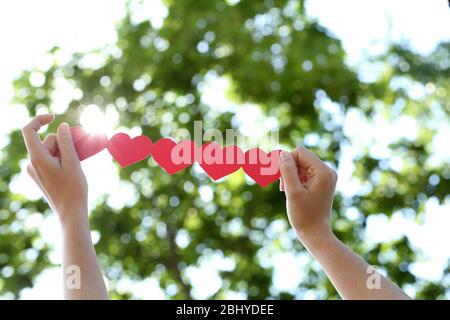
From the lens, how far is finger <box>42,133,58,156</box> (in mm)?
1478

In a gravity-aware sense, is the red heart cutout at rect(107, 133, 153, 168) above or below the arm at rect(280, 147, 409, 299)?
above

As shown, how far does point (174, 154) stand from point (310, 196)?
58cm

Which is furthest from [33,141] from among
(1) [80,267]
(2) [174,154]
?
(2) [174,154]

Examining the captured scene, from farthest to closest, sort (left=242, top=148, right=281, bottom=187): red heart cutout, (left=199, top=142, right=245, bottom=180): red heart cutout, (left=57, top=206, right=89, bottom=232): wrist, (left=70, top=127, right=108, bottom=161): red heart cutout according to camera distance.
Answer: (left=199, top=142, right=245, bottom=180): red heart cutout < (left=242, top=148, right=281, bottom=187): red heart cutout < (left=70, top=127, right=108, bottom=161): red heart cutout < (left=57, top=206, right=89, bottom=232): wrist

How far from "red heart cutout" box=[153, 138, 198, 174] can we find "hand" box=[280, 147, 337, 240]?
0.45 metres

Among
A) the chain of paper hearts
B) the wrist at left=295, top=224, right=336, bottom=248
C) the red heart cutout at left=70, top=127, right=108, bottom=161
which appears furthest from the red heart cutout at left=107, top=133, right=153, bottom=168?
the wrist at left=295, top=224, right=336, bottom=248

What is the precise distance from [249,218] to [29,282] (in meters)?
2.91

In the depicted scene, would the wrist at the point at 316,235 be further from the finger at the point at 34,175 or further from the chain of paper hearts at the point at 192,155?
the finger at the point at 34,175

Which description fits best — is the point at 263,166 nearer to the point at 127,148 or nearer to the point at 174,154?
the point at 174,154

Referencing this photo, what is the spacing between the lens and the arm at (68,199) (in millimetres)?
1246

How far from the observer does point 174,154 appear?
6.30 feet

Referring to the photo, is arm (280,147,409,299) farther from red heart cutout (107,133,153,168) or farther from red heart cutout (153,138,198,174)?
red heart cutout (107,133,153,168)

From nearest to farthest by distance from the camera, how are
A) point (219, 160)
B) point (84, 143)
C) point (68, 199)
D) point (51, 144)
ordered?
1. point (68, 199)
2. point (51, 144)
3. point (84, 143)
4. point (219, 160)
